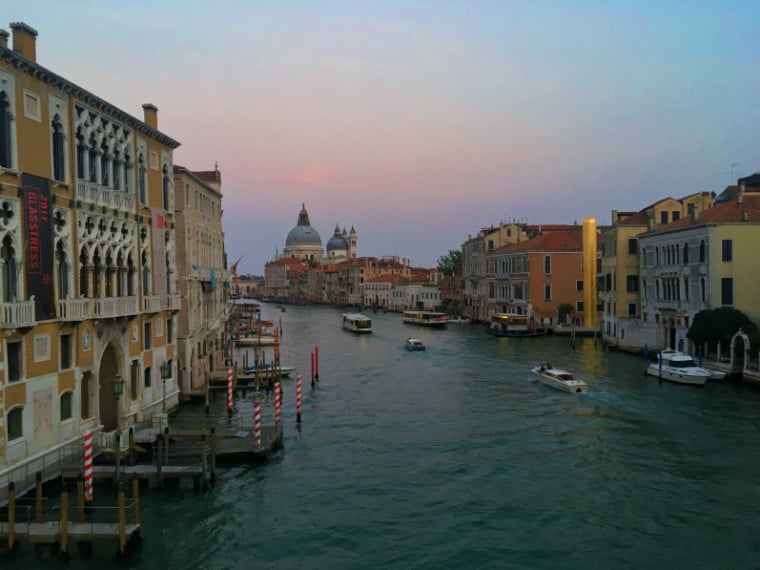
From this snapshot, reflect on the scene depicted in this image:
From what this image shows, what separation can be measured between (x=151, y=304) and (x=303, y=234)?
147283mm

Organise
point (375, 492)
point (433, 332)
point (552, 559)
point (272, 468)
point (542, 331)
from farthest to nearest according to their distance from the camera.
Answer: point (433, 332), point (542, 331), point (272, 468), point (375, 492), point (552, 559)

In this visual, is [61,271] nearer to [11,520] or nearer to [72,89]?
[72,89]

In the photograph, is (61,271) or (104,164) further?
(104,164)

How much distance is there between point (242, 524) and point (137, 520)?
203 centimetres

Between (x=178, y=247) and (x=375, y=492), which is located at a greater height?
(x=178, y=247)

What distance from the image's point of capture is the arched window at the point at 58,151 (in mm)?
14305

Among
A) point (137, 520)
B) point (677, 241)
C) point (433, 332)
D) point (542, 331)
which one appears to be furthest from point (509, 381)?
point (433, 332)

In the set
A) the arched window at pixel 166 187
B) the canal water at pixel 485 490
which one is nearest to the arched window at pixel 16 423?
the canal water at pixel 485 490

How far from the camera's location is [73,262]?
14.9 m

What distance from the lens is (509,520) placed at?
13.2m

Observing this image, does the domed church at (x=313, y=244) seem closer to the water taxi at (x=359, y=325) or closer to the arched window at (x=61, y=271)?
the water taxi at (x=359, y=325)

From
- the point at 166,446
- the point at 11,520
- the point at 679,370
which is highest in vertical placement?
the point at 679,370

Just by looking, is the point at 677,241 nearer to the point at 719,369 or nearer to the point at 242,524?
the point at 719,369

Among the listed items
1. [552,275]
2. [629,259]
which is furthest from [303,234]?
[629,259]
